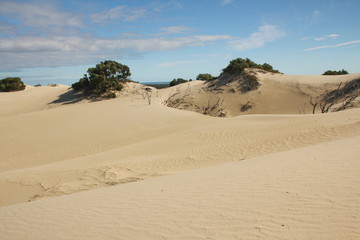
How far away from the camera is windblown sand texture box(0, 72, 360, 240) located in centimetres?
296

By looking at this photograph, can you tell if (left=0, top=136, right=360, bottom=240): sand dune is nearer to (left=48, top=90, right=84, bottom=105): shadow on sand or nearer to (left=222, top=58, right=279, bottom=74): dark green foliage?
(left=222, top=58, right=279, bottom=74): dark green foliage

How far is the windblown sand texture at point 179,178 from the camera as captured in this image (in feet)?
9.70

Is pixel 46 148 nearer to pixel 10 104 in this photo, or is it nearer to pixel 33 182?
pixel 33 182

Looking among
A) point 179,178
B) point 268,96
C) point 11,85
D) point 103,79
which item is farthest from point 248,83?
point 11,85

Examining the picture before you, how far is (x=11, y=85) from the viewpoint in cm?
3775

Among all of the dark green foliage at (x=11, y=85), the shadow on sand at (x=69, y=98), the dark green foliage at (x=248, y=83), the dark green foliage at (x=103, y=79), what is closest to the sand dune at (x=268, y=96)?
the dark green foliage at (x=248, y=83)

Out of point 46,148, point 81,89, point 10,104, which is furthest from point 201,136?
point 10,104

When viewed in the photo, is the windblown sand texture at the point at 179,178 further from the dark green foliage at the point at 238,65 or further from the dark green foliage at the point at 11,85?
the dark green foliage at the point at 11,85

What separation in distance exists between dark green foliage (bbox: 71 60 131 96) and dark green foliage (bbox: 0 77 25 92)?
1433 centimetres

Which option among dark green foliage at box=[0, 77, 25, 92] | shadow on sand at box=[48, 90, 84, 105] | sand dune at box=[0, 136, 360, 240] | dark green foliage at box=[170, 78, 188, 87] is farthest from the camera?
dark green foliage at box=[170, 78, 188, 87]

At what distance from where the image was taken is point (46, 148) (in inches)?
439

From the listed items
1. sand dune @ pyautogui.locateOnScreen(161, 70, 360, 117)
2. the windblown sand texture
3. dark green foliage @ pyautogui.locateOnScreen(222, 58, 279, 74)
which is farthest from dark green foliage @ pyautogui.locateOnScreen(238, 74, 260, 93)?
the windblown sand texture

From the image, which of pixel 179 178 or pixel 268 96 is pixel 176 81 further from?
pixel 179 178

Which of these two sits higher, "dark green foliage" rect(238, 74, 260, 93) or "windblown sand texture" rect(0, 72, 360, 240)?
"dark green foliage" rect(238, 74, 260, 93)
